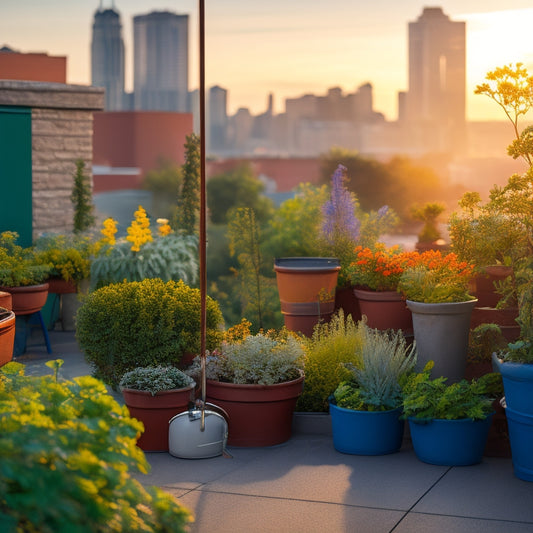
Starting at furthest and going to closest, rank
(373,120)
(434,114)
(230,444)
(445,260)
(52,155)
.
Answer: (373,120), (434,114), (52,155), (445,260), (230,444)

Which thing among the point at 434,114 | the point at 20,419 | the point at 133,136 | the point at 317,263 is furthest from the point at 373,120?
the point at 20,419

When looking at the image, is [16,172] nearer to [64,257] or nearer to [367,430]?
[64,257]

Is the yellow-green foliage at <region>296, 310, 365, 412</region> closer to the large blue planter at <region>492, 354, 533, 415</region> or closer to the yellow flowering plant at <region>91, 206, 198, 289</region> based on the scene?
the large blue planter at <region>492, 354, 533, 415</region>

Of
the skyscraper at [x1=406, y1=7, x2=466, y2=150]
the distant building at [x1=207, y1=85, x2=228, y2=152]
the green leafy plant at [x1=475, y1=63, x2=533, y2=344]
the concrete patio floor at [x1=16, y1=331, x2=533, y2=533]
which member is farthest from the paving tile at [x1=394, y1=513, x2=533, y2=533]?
the distant building at [x1=207, y1=85, x2=228, y2=152]

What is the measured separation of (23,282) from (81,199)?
67.7 inches

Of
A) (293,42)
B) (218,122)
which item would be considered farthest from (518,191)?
(218,122)

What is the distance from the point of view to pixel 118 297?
4.81 m

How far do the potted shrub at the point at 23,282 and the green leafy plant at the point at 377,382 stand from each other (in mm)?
3106

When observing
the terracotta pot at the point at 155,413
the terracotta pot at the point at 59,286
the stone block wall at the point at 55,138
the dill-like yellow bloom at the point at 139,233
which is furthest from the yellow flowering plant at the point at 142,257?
the terracotta pot at the point at 155,413

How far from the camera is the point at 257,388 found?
168 inches

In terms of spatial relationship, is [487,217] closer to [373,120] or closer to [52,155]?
[52,155]

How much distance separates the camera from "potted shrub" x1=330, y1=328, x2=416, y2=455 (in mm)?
4098

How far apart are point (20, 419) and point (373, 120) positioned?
22.3 meters

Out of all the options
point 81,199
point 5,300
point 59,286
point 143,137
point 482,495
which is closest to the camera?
point 482,495
